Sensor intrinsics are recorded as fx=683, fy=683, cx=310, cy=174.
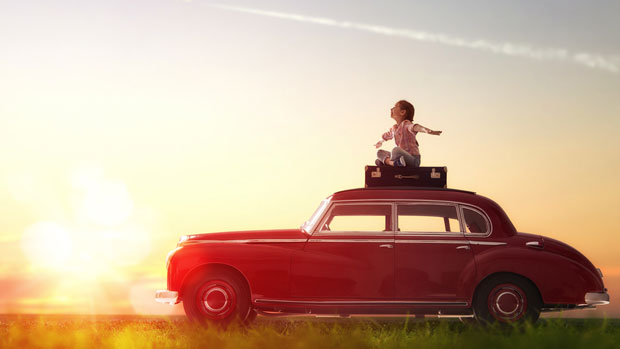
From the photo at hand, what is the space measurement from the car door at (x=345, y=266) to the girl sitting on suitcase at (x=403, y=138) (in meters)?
1.41

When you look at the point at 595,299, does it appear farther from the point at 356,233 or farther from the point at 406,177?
the point at 356,233

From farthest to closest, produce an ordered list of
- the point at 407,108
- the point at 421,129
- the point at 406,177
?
the point at 407,108 → the point at 421,129 → the point at 406,177

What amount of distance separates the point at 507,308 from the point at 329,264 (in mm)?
2550

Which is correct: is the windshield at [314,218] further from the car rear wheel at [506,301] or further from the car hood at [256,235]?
the car rear wheel at [506,301]

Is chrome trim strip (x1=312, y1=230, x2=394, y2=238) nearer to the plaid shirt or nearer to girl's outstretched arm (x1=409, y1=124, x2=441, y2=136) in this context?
the plaid shirt

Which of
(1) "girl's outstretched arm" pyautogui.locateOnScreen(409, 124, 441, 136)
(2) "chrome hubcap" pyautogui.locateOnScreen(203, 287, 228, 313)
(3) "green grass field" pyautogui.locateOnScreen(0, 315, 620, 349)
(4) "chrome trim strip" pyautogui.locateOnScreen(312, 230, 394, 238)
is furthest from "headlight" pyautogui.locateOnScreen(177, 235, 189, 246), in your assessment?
(1) "girl's outstretched arm" pyautogui.locateOnScreen(409, 124, 441, 136)

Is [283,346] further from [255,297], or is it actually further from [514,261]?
[514,261]

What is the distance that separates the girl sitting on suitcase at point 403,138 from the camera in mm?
10617

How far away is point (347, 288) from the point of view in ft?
31.3

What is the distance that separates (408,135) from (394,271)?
2.41 meters

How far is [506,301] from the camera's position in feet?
31.2

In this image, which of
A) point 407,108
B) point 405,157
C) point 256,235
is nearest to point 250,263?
point 256,235

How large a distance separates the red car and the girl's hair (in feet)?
5.48

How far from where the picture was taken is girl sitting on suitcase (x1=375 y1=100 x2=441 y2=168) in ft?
34.8
